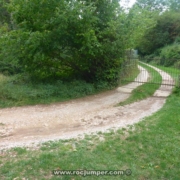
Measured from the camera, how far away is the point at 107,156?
3.93 meters

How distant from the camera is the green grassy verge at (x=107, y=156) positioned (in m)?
3.48

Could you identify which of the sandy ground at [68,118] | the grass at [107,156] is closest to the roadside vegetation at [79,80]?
the grass at [107,156]

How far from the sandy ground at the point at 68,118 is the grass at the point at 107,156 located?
457mm

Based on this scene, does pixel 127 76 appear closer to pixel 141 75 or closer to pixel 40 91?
pixel 141 75

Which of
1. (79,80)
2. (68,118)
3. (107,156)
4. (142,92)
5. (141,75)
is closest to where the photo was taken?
(107,156)

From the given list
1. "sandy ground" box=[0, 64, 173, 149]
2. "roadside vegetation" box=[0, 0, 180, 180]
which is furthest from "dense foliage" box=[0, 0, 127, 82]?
"sandy ground" box=[0, 64, 173, 149]

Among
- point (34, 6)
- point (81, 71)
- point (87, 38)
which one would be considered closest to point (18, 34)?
point (34, 6)

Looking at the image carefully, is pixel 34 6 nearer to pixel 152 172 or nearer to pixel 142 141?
pixel 142 141

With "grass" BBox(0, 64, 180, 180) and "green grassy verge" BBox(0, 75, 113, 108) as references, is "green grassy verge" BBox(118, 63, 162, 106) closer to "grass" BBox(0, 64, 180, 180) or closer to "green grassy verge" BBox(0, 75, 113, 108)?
"green grassy verge" BBox(0, 75, 113, 108)

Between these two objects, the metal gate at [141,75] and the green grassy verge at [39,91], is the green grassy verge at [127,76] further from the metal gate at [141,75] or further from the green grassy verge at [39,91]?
the green grassy verge at [39,91]

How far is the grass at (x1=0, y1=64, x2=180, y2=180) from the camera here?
348 cm

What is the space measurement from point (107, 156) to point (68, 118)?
2.26 meters

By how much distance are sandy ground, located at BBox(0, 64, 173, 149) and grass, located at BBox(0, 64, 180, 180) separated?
0.46m

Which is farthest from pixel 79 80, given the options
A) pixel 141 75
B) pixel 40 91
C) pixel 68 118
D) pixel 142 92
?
pixel 141 75
